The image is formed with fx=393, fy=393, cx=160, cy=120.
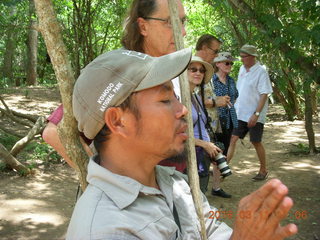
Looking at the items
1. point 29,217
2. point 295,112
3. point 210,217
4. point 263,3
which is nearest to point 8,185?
point 29,217

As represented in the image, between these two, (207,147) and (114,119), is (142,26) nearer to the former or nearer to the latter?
(114,119)

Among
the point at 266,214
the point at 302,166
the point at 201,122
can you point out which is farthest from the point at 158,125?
the point at 302,166

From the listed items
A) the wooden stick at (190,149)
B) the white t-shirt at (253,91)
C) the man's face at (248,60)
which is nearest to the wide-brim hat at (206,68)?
the wooden stick at (190,149)

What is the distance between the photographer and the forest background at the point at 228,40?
462cm

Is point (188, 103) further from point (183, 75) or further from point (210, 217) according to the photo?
point (210, 217)

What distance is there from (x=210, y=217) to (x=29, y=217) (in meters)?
3.50

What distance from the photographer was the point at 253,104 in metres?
6.04

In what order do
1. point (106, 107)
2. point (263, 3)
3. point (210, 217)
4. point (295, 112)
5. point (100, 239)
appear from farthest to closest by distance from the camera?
point (295, 112) < point (263, 3) < point (210, 217) < point (106, 107) < point (100, 239)

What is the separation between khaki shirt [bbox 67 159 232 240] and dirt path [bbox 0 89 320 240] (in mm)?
1463

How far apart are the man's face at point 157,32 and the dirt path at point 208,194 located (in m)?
1.36

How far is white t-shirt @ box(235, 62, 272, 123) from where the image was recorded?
235 inches

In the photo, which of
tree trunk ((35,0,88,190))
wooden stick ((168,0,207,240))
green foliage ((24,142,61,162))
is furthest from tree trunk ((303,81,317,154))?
wooden stick ((168,0,207,240))

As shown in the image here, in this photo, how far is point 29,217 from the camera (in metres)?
4.59

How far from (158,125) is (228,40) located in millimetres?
12027
